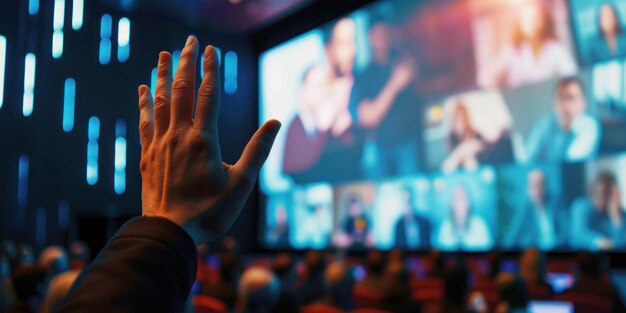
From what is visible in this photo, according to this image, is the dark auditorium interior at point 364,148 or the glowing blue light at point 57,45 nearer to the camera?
the dark auditorium interior at point 364,148

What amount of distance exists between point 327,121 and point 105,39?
4974 mm

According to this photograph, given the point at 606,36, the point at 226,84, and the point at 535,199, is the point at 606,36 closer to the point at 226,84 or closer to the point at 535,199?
the point at 535,199

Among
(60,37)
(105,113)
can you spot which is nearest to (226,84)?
(105,113)

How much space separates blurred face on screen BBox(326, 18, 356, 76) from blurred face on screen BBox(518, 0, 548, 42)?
3.77 metres

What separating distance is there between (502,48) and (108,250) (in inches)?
356

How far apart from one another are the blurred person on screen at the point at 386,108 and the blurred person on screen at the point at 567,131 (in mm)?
2303

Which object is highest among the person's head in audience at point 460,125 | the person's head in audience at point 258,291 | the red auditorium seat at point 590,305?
the person's head in audience at point 460,125

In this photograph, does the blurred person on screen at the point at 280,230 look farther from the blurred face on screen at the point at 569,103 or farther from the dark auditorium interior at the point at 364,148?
the blurred face on screen at the point at 569,103

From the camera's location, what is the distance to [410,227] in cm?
992

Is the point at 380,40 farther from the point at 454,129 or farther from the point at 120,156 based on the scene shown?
the point at 120,156

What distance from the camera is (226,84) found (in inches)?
564

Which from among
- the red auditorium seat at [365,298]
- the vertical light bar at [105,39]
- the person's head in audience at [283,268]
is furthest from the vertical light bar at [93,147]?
the red auditorium seat at [365,298]

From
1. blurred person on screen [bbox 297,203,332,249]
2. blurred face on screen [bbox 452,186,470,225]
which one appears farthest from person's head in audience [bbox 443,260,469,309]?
blurred person on screen [bbox 297,203,332,249]

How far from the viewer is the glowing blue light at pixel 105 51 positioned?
12.1 metres
